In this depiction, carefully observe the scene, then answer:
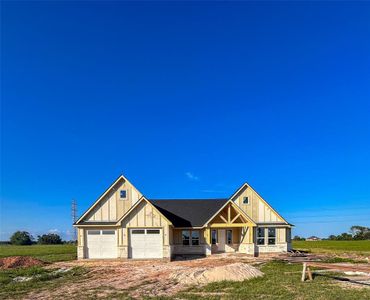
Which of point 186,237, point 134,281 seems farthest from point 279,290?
point 186,237

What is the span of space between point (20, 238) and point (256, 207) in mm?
78952

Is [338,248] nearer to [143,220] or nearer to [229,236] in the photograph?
[229,236]

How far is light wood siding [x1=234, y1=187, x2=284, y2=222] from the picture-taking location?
1307 inches

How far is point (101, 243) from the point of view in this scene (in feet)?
93.1

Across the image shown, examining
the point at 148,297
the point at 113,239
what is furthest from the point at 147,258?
the point at 148,297

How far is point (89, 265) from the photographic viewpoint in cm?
2484

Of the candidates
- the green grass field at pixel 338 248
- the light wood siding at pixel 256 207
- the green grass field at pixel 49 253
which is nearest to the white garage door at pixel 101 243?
the green grass field at pixel 49 253

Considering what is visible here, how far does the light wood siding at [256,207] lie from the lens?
33.2m

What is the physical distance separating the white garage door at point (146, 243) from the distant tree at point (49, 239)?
2866 inches

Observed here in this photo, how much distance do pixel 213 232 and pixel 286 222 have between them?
21.5 feet

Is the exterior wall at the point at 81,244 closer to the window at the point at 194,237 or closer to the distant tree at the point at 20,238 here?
the window at the point at 194,237

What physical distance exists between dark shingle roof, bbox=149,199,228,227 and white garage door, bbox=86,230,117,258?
223 inches

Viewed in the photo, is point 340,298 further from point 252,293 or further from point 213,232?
point 213,232

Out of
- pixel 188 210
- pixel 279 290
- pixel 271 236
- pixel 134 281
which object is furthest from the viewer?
pixel 188 210
